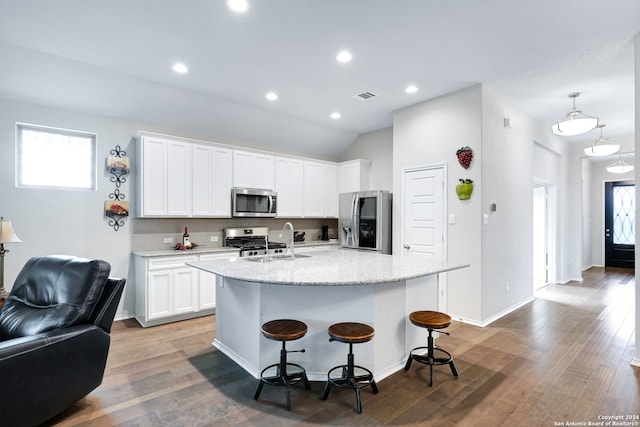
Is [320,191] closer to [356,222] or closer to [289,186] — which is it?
[289,186]

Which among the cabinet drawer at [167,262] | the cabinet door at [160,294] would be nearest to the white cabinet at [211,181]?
the cabinet drawer at [167,262]

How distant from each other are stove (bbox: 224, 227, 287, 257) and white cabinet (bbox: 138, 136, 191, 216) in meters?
0.87

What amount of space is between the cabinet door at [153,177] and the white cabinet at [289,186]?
1853 mm

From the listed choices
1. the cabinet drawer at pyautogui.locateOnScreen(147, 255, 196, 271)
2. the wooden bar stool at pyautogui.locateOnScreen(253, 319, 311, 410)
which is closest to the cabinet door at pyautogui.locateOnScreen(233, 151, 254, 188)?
the cabinet drawer at pyautogui.locateOnScreen(147, 255, 196, 271)

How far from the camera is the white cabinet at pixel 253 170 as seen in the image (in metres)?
5.13

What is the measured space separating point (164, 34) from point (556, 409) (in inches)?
172

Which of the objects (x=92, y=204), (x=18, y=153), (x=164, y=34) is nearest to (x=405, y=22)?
(x=164, y=34)

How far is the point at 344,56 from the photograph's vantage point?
3.37m

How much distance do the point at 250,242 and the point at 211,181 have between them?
1.20 metres

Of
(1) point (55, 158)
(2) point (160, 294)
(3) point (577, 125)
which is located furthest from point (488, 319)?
(1) point (55, 158)

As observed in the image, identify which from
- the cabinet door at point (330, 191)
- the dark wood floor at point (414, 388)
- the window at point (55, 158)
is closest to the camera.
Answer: the dark wood floor at point (414, 388)

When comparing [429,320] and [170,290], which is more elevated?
[429,320]

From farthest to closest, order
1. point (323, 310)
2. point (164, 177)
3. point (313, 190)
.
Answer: point (313, 190), point (164, 177), point (323, 310)

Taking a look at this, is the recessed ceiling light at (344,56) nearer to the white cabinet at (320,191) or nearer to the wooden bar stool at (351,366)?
the wooden bar stool at (351,366)
